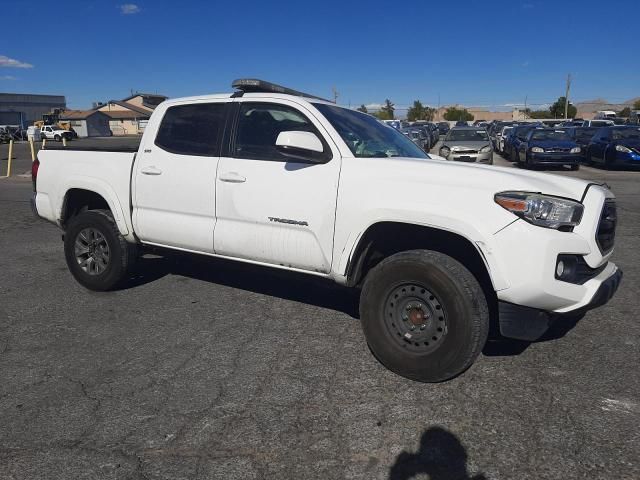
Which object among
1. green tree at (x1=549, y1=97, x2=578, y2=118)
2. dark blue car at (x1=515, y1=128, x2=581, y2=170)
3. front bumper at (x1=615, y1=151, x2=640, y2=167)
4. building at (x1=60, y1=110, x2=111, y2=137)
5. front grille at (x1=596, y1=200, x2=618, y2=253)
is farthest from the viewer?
green tree at (x1=549, y1=97, x2=578, y2=118)

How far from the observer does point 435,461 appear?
2676mm

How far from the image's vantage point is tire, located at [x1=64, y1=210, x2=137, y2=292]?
198 inches

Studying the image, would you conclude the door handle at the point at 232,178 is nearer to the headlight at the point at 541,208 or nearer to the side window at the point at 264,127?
the side window at the point at 264,127

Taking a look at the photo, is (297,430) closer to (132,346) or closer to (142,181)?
(132,346)

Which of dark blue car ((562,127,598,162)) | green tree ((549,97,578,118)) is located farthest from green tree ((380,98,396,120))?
dark blue car ((562,127,598,162))

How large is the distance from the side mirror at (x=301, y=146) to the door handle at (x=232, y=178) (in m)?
0.48

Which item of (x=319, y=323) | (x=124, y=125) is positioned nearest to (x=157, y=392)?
(x=319, y=323)

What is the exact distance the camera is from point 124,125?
268 feet

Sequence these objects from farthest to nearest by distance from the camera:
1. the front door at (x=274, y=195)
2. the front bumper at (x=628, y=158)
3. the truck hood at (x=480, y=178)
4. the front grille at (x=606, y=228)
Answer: the front bumper at (x=628, y=158) < the front door at (x=274, y=195) < the front grille at (x=606, y=228) < the truck hood at (x=480, y=178)

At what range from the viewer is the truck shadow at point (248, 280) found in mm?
4855

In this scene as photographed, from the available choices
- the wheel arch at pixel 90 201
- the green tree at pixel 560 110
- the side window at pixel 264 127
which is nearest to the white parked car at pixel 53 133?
the wheel arch at pixel 90 201

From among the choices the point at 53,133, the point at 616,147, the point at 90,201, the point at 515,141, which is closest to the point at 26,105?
the point at 53,133

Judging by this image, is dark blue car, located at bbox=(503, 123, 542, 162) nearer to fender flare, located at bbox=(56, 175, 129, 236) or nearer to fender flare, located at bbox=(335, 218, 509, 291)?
fender flare, located at bbox=(56, 175, 129, 236)

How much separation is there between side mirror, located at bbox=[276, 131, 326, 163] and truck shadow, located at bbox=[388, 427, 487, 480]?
79.7 inches
